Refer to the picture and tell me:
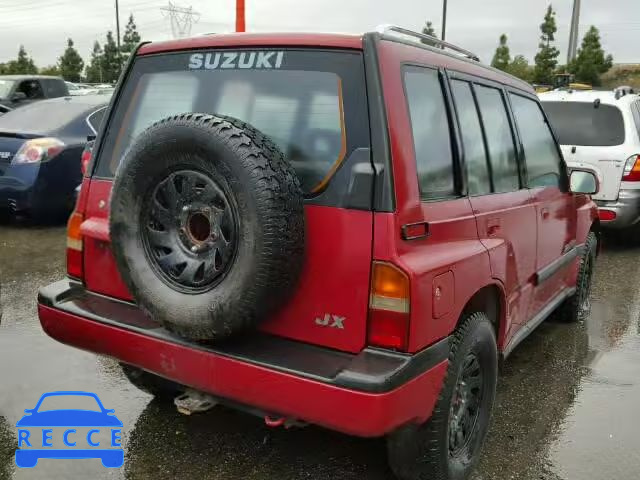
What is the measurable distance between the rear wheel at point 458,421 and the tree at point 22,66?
75.7 m

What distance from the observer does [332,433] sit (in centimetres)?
305

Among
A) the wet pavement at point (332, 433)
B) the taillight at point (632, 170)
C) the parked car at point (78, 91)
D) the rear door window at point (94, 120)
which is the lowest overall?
the wet pavement at point (332, 433)

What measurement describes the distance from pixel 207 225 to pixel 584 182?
2.78m

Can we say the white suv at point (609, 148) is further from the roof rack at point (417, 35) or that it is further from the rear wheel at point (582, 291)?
the roof rack at point (417, 35)

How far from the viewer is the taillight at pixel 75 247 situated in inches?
113

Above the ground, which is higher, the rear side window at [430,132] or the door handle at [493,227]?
the rear side window at [430,132]

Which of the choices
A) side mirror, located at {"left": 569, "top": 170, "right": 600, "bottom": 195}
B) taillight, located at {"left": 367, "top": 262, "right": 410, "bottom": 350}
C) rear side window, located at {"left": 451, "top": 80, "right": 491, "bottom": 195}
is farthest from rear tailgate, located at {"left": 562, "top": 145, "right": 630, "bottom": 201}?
taillight, located at {"left": 367, "top": 262, "right": 410, "bottom": 350}

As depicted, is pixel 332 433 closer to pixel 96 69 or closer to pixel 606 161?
pixel 606 161

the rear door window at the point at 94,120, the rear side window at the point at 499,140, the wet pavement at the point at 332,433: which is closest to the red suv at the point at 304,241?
the rear side window at the point at 499,140

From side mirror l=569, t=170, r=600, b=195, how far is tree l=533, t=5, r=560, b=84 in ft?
182

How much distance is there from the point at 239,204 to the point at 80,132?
19.1ft

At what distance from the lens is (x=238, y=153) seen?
2.10 meters

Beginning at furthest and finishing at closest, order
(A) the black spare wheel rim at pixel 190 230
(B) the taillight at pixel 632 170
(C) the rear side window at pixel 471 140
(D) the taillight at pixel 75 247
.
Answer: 1. (B) the taillight at pixel 632 170
2. (D) the taillight at pixel 75 247
3. (C) the rear side window at pixel 471 140
4. (A) the black spare wheel rim at pixel 190 230

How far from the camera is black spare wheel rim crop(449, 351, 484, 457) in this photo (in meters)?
2.56
